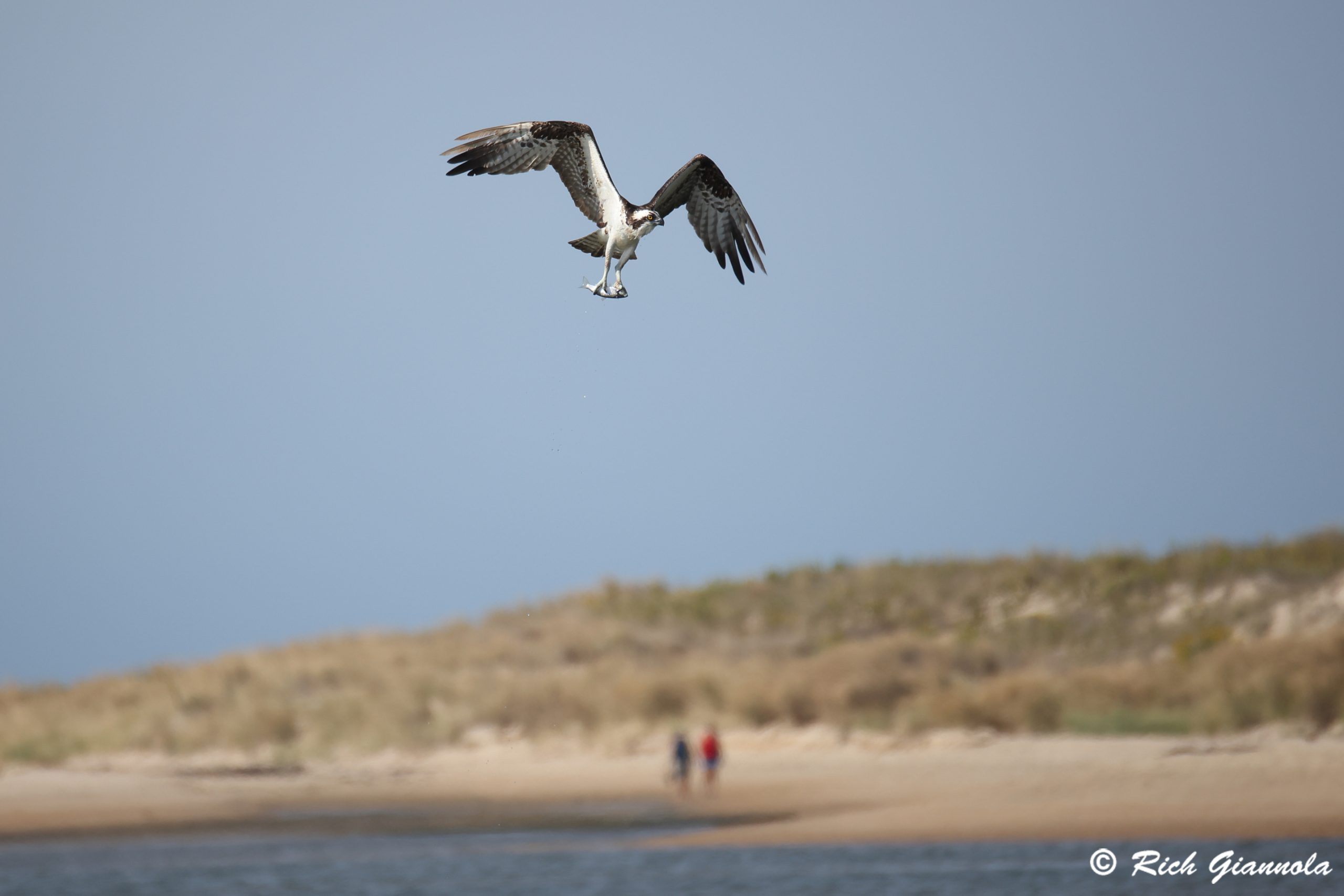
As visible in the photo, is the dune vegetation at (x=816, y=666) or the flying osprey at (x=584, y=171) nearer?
the flying osprey at (x=584, y=171)

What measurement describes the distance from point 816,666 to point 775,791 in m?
5.00

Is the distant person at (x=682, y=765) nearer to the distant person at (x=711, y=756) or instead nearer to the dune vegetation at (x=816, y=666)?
the distant person at (x=711, y=756)

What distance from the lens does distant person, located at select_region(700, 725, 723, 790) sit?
90.1 ft

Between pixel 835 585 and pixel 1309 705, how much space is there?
62.0 ft

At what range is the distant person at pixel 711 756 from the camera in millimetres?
27464

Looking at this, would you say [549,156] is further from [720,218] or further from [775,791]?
[775,791]

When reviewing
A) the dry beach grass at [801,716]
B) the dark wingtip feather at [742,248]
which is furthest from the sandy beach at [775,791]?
the dark wingtip feather at [742,248]

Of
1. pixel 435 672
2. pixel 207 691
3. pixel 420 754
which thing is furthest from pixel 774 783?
pixel 207 691

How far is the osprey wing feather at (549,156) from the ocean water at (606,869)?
10.4 metres

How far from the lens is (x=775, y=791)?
2780 cm

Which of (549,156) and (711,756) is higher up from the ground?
(549,156)

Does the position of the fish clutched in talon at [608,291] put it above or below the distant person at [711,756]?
above

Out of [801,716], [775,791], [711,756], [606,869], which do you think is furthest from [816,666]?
[606,869]

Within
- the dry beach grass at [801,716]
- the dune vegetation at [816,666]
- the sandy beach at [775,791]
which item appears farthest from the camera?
the dune vegetation at [816,666]
